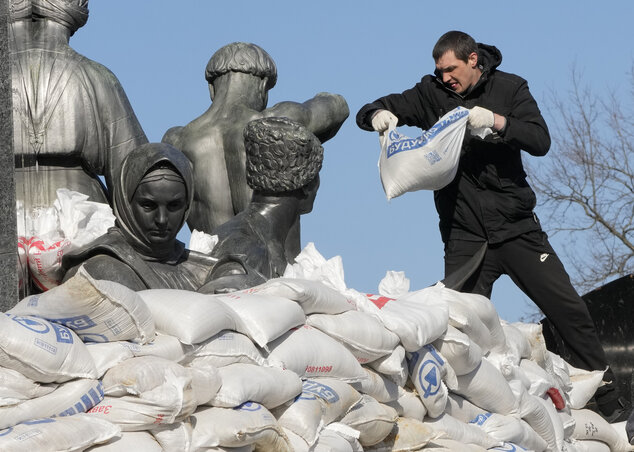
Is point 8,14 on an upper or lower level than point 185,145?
upper

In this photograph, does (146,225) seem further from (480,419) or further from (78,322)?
(480,419)

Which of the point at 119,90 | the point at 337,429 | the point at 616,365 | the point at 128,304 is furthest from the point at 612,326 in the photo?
Answer: the point at 128,304

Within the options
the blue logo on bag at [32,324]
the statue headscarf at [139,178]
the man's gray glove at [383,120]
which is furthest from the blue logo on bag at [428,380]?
the blue logo on bag at [32,324]

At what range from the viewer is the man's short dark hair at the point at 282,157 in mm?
6188

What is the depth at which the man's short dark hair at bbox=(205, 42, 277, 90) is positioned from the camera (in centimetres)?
735

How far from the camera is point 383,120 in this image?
21.8 feet

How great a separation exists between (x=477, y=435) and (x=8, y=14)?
7.83 feet

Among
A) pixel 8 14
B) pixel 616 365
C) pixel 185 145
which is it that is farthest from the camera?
pixel 616 365

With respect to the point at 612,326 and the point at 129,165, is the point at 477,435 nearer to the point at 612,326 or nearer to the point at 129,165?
the point at 129,165

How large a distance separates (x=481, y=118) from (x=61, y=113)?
5.82ft

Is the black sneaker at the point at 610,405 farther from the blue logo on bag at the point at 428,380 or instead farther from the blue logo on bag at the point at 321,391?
the blue logo on bag at the point at 321,391

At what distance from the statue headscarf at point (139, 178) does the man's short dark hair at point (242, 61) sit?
2443 millimetres

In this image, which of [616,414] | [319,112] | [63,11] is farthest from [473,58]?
[616,414]

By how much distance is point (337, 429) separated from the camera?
4.80m
